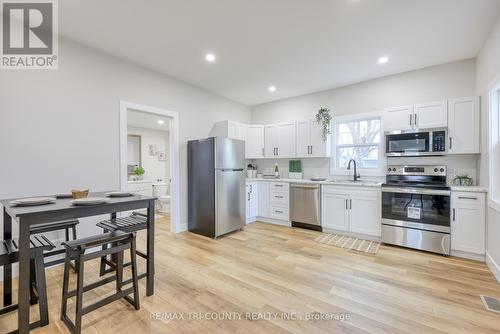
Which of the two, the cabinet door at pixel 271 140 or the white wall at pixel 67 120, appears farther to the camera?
the cabinet door at pixel 271 140

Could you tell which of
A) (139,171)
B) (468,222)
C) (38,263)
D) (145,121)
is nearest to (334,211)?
(468,222)

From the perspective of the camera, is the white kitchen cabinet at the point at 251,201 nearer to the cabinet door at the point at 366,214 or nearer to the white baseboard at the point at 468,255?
the cabinet door at the point at 366,214

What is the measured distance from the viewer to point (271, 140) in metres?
5.17

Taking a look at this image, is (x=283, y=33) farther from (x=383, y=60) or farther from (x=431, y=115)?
(x=431, y=115)

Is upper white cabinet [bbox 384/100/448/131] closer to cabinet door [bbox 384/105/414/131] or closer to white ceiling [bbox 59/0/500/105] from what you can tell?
cabinet door [bbox 384/105/414/131]

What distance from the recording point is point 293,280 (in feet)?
7.88

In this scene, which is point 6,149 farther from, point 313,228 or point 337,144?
point 337,144

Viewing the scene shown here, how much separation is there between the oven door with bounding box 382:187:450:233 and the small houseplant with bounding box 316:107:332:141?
1506 millimetres

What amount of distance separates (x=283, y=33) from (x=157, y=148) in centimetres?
600

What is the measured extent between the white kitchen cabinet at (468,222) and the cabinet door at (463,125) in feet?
2.34

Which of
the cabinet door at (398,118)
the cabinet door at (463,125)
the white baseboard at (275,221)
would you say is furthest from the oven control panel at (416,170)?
the white baseboard at (275,221)

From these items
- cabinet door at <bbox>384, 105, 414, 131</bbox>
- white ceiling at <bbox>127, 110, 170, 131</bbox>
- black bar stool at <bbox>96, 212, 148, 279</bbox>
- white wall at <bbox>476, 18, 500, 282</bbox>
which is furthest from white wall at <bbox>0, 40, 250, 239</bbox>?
white wall at <bbox>476, 18, 500, 282</bbox>

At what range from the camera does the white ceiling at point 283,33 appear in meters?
2.23

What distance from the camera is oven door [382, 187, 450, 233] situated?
9.86 ft
